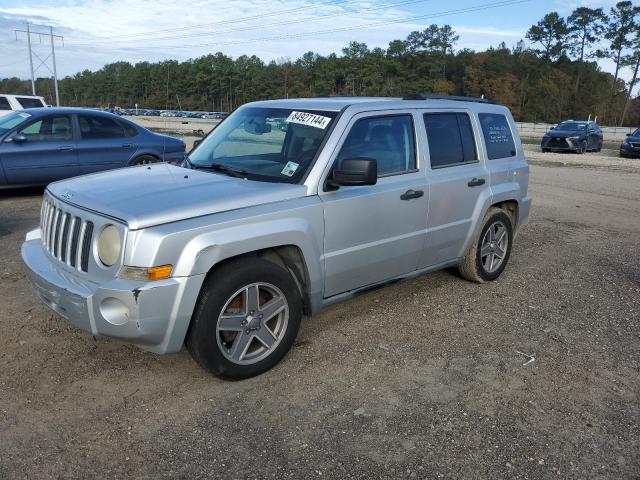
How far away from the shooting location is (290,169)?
403 cm

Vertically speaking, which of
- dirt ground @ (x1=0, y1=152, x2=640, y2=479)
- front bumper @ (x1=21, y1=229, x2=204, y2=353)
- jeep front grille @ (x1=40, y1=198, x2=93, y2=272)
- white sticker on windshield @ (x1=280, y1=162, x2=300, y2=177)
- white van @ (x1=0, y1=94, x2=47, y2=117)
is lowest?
dirt ground @ (x1=0, y1=152, x2=640, y2=479)

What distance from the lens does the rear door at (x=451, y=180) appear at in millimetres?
4848

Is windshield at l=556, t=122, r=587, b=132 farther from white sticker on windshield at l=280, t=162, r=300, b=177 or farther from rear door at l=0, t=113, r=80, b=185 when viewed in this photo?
white sticker on windshield at l=280, t=162, r=300, b=177

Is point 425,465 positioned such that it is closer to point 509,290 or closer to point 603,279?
point 509,290

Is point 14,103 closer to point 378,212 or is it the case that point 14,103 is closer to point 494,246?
point 494,246

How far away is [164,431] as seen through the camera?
3.18 metres

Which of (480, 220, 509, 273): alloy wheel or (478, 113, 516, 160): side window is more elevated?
(478, 113, 516, 160): side window

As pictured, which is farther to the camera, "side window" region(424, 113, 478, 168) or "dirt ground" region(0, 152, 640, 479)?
"side window" region(424, 113, 478, 168)

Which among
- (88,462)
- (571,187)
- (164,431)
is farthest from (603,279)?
(571,187)

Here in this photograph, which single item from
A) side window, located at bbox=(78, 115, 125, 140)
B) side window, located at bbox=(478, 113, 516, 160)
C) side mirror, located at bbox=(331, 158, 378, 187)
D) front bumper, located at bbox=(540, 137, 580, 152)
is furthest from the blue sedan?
front bumper, located at bbox=(540, 137, 580, 152)

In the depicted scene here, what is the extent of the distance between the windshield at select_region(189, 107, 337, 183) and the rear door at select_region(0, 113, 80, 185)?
5.41m

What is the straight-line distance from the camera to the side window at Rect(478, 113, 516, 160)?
556 cm

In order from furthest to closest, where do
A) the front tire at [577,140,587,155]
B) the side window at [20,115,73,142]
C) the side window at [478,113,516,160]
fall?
the front tire at [577,140,587,155], the side window at [20,115,73,142], the side window at [478,113,516,160]

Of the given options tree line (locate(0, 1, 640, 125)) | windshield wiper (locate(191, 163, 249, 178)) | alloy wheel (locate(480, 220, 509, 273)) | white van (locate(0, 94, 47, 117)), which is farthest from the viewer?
tree line (locate(0, 1, 640, 125))
